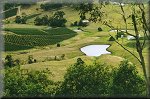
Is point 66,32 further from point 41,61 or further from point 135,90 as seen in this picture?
point 135,90

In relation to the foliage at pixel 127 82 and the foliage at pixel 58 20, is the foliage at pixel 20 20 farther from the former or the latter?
the foliage at pixel 127 82

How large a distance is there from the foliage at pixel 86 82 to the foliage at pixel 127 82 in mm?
1050

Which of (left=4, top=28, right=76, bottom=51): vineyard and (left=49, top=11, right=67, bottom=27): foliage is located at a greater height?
(left=49, top=11, right=67, bottom=27): foliage

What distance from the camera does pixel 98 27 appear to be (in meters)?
101

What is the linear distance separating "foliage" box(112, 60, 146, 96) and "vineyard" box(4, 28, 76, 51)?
42.0 m

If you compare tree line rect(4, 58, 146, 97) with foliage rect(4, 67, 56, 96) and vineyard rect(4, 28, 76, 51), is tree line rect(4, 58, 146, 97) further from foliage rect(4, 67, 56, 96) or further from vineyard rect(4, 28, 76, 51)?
vineyard rect(4, 28, 76, 51)

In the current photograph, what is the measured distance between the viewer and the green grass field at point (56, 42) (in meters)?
71.9

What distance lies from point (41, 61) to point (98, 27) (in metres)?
29.7

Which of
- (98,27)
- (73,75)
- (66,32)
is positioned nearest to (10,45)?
(66,32)

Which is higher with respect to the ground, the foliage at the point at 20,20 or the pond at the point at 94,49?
the foliage at the point at 20,20

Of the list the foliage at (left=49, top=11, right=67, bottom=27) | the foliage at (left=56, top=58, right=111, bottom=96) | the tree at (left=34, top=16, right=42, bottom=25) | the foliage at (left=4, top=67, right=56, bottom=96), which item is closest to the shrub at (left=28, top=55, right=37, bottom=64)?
the foliage at (left=49, top=11, right=67, bottom=27)

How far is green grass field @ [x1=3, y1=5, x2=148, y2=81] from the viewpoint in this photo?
7194cm

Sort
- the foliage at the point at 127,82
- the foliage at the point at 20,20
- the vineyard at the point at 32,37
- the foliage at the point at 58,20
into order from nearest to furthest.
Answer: the foliage at the point at 127,82 < the vineyard at the point at 32,37 < the foliage at the point at 58,20 < the foliage at the point at 20,20

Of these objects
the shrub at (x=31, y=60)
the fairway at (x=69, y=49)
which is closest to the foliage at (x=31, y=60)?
the shrub at (x=31, y=60)
